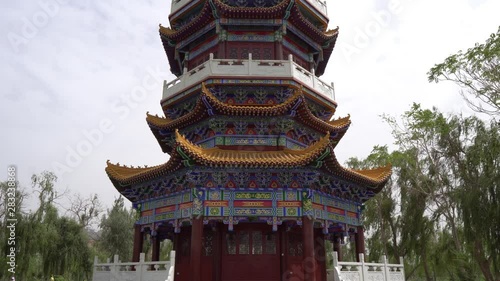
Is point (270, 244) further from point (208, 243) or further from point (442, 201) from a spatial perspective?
point (442, 201)

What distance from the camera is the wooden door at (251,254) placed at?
11.4 meters

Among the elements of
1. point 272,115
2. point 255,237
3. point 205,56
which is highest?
point 205,56

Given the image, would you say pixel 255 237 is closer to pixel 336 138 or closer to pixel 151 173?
pixel 151 173

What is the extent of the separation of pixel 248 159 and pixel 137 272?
4.18 meters

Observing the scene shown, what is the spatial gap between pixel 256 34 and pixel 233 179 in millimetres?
5792

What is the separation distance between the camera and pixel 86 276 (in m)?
24.4

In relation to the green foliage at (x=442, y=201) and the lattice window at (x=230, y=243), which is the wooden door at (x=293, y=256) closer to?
the lattice window at (x=230, y=243)

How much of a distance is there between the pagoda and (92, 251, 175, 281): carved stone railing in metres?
0.67

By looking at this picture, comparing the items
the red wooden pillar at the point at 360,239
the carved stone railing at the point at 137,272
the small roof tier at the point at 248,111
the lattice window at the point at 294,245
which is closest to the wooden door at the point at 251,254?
the lattice window at the point at 294,245

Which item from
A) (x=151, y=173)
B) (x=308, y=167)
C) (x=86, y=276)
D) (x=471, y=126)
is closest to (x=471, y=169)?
(x=471, y=126)

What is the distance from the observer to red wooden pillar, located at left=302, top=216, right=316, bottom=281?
35.4ft

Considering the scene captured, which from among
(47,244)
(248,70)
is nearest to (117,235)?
(47,244)

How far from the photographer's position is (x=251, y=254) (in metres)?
11.6

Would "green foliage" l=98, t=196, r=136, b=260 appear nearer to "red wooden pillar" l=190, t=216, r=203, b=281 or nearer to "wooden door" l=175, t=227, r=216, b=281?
"wooden door" l=175, t=227, r=216, b=281
